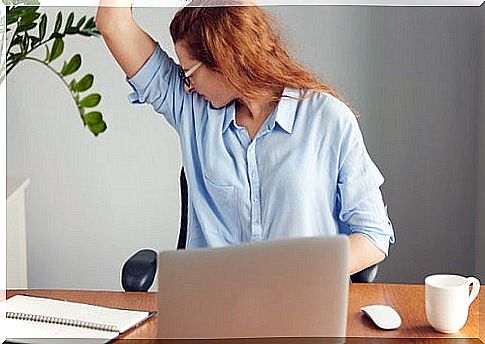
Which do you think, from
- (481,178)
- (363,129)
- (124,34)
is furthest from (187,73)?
(481,178)

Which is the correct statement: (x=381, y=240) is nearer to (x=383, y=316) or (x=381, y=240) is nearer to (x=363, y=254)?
(x=363, y=254)

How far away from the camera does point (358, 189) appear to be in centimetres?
197

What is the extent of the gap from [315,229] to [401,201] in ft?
0.60

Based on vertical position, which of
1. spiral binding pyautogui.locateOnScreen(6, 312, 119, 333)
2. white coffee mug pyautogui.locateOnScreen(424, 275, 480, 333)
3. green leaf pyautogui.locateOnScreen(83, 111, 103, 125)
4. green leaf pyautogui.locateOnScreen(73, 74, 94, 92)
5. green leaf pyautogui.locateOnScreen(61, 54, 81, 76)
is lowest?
spiral binding pyautogui.locateOnScreen(6, 312, 119, 333)

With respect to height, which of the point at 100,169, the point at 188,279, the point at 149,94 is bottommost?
the point at 188,279

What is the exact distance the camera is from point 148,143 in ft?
6.61

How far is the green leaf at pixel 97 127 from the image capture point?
2.01 metres

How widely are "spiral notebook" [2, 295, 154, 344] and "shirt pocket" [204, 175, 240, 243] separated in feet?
0.74

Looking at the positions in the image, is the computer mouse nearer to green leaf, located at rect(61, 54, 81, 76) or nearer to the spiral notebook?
the spiral notebook

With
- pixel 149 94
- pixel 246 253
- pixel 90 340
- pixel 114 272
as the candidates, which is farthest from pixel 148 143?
pixel 246 253

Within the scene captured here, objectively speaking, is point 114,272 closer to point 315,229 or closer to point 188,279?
point 315,229

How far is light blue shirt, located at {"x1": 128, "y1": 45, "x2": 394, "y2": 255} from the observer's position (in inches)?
77.1

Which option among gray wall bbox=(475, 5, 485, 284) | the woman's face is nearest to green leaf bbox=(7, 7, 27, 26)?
the woman's face

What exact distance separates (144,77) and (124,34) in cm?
9
